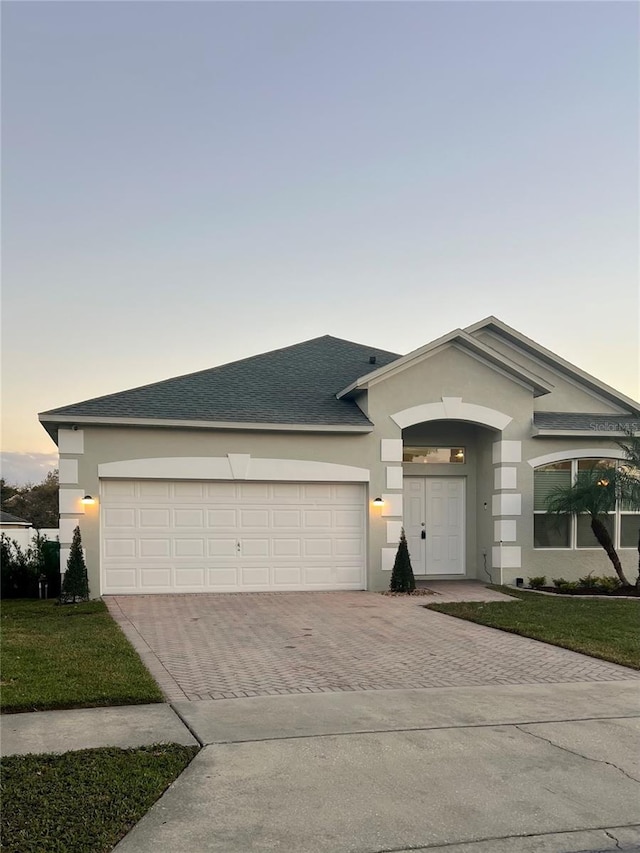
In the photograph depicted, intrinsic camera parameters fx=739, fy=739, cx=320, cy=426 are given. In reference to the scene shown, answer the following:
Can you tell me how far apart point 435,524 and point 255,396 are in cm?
559

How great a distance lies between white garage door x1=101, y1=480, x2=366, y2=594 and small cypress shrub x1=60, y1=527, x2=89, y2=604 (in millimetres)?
616

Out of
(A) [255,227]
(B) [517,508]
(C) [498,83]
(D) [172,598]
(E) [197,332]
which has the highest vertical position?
(C) [498,83]

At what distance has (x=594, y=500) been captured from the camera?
1655 cm

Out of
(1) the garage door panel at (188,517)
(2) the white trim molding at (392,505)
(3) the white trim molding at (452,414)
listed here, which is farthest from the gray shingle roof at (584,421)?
(1) the garage door panel at (188,517)

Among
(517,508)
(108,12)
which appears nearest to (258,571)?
→ (517,508)

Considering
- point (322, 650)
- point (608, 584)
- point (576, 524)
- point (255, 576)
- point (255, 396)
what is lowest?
point (608, 584)

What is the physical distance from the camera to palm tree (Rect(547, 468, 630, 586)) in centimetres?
1655

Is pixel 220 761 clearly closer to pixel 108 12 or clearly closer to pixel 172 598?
pixel 172 598

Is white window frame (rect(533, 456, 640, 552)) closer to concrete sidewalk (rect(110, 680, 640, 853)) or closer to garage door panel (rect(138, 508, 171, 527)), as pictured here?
garage door panel (rect(138, 508, 171, 527))

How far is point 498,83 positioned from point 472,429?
804 centimetres

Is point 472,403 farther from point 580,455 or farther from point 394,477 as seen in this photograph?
point 580,455

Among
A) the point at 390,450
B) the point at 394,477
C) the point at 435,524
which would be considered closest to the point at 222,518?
the point at 394,477

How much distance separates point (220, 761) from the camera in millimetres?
5574

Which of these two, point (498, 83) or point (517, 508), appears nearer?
point (498, 83)
